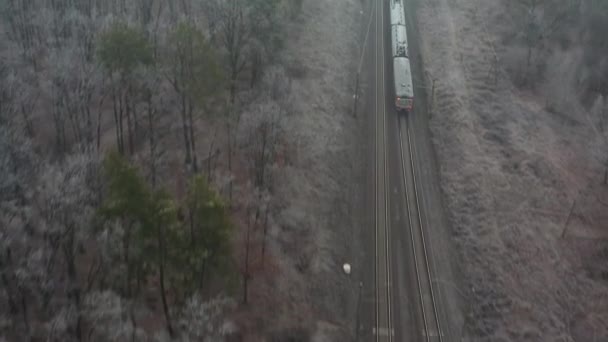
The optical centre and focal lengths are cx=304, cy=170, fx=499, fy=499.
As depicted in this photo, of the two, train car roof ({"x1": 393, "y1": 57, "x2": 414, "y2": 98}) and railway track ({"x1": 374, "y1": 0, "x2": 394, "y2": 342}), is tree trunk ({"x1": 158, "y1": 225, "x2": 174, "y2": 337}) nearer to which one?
railway track ({"x1": 374, "y1": 0, "x2": 394, "y2": 342})

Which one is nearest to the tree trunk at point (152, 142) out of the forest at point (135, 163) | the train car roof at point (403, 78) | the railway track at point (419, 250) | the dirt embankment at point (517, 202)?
the forest at point (135, 163)

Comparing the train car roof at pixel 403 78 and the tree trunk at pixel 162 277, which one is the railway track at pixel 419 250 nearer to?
the train car roof at pixel 403 78

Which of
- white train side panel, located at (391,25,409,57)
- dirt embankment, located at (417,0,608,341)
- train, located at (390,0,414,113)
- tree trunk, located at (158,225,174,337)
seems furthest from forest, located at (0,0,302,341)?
dirt embankment, located at (417,0,608,341)

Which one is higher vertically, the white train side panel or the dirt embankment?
the white train side panel

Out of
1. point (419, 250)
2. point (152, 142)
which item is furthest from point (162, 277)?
point (419, 250)

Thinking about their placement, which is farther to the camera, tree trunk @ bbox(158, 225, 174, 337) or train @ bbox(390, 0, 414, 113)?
train @ bbox(390, 0, 414, 113)

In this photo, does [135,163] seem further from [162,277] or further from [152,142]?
[162,277]
